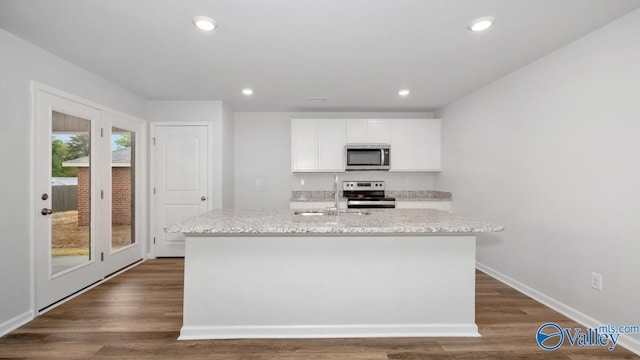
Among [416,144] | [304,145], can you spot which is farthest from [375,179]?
[304,145]

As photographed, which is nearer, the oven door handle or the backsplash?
the oven door handle

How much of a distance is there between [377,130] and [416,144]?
0.68 meters

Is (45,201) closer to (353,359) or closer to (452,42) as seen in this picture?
(353,359)

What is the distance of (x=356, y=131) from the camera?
4402 millimetres

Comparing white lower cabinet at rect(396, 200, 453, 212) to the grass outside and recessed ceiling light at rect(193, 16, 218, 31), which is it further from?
the grass outside

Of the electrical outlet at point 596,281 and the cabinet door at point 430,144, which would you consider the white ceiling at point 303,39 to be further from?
the electrical outlet at point 596,281

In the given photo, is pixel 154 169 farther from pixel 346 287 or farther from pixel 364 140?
pixel 346 287

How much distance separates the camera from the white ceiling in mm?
1793

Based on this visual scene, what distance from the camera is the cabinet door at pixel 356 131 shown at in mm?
4395

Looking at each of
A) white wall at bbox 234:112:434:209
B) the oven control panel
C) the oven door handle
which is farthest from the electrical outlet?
white wall at bbox 234:112:434:209

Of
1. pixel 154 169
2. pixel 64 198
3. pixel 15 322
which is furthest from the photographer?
pixel 154 169

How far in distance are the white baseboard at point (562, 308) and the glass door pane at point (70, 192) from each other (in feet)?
15.0

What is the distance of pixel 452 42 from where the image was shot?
2250 mm

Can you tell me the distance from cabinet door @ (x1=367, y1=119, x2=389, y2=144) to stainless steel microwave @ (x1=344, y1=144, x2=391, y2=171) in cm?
10
